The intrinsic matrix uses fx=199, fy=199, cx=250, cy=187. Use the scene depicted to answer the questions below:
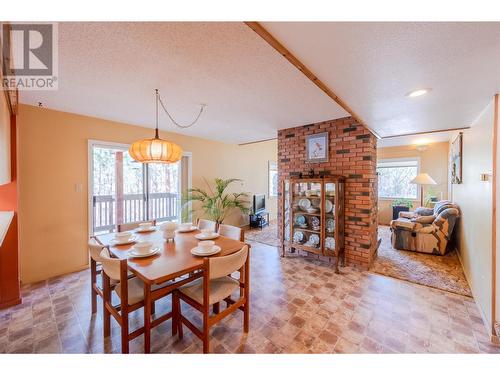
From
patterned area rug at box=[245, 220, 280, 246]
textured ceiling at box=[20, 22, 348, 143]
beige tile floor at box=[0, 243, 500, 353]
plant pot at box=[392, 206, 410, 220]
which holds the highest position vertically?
textured ceiling at box=[20, 22, 348, 143]

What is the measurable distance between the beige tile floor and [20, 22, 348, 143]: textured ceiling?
2.19 m

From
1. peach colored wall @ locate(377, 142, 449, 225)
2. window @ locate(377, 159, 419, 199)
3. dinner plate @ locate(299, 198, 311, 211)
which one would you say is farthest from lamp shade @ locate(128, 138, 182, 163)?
peach colored wall @ locate(377, 142, 449, 225)

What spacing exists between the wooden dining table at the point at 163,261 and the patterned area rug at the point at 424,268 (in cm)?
246

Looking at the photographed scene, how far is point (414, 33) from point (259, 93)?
131 cm

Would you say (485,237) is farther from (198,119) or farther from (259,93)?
(198,119)

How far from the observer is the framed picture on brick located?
124 inches

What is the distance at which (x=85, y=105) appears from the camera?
2473 millimetres

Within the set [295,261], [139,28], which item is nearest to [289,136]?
[295,261]

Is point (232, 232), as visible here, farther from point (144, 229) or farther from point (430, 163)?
point (430, 163)

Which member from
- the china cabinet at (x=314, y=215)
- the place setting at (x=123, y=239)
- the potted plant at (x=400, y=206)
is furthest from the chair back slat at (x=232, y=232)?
the potted plant at (x=400, y=206)

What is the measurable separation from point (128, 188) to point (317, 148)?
Result: 11.0 feet

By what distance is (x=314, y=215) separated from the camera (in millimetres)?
3092

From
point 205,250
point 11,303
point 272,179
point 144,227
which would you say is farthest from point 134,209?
point 272,179

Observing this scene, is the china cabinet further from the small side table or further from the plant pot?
the plant pot
